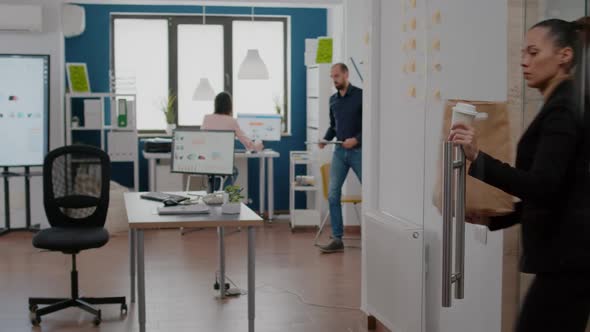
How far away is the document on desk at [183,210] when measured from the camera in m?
4.63

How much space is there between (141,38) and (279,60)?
1704 millimetres

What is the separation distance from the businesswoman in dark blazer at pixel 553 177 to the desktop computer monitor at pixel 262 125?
7.26 m

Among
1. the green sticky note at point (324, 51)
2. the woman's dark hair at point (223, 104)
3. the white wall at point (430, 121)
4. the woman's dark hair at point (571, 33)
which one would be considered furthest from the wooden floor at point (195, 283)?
the woman's dark hair at point (571, 33)

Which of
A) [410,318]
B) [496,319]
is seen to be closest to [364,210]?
[410,318]

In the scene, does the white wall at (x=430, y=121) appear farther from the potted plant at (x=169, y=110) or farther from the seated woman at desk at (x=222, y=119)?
the potted plant at (x=169, y=110)

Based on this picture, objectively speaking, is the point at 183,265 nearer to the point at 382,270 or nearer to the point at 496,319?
the point at 382,270

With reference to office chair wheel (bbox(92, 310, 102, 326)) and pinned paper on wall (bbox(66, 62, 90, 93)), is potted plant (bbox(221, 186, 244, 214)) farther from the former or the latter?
pinned paper on wall (bbox(66, 62, 90, 93))

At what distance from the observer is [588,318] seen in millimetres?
1976

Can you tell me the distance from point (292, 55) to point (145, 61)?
5.88ft

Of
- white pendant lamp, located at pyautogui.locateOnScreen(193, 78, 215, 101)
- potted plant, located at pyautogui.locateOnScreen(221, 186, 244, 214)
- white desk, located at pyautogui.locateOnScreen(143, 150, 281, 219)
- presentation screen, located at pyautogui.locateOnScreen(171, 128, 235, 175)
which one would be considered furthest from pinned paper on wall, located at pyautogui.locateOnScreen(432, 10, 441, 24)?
white pendant lamp, located at pyautogui.locateOnScreen(193, 78, 215, 101)

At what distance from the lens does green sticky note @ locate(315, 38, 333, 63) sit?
29.1ft

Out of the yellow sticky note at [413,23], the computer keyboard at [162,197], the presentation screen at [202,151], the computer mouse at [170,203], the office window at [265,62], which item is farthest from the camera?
the office window at [265,62]

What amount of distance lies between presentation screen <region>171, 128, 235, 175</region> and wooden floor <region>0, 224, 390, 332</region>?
90 cm

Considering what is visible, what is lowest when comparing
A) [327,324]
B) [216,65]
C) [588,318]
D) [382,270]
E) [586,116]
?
[327,324]
